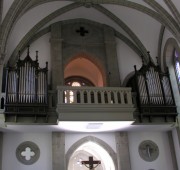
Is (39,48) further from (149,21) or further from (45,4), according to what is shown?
(149,21)

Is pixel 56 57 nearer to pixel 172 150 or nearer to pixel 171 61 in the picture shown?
pixel 171 61

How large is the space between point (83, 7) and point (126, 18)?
2.25 m

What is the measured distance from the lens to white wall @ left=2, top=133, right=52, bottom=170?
1281 centimetres

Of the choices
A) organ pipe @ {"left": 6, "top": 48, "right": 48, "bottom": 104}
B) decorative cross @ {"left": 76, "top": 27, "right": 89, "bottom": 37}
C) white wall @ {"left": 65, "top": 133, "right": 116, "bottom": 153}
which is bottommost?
white wall @ {"left": 65, "top": 133, "right": 116, "bottom": 153}

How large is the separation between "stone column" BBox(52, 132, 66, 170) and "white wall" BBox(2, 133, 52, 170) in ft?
0.75

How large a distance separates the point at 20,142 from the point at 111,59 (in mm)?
5952

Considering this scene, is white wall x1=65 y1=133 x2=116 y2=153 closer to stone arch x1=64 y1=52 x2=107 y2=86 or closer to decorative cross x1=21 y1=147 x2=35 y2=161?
decorative cross x1=21 y1=147 x2=35 y2=161

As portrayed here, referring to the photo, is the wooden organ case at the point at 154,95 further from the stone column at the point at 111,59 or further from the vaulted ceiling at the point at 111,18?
the vaulted ceiling at the point at 111,18

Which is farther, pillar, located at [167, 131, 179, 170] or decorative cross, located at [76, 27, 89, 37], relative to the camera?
decorative cross, located at [76, 27, 89, 37]

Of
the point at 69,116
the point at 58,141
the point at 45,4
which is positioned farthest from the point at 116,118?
the point at 45,4

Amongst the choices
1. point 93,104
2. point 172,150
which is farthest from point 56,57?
point 172,150

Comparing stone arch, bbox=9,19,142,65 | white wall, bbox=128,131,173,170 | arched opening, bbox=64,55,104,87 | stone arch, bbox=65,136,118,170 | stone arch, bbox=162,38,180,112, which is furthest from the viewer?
arched opening, bbox=64,55,104,87

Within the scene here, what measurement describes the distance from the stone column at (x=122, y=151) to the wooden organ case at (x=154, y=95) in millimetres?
1336

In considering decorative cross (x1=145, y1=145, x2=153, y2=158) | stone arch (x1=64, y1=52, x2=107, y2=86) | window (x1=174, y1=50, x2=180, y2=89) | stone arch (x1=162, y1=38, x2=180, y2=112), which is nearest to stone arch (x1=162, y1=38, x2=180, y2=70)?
stone arch (x1=162, y1=38, x2=180, y2=112)
